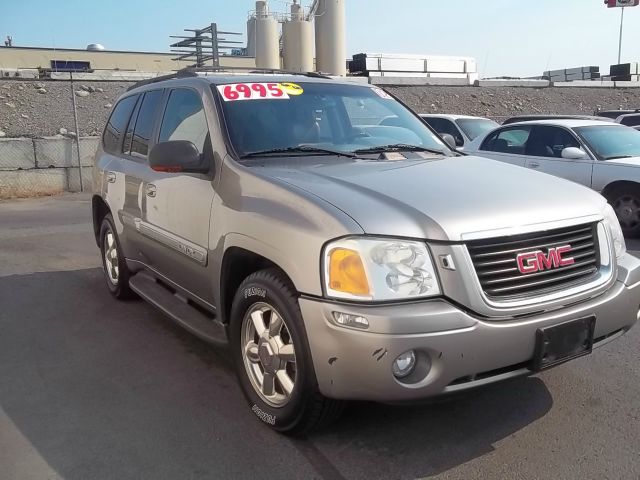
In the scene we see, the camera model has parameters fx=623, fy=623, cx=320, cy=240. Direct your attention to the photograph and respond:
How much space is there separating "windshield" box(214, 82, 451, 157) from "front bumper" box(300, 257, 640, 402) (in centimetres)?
138

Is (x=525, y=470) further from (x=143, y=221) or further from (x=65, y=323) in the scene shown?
(x=65, y=323)

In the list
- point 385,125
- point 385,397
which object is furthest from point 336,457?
point 385,125

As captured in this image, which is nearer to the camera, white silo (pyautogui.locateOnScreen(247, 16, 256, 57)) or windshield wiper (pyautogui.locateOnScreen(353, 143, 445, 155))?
windshield wiper (pyautogui.locateOnScreen(353, 143, 445, 155))

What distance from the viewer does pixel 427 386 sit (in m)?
2.68

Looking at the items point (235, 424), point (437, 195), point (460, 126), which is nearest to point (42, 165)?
point (460, 126)

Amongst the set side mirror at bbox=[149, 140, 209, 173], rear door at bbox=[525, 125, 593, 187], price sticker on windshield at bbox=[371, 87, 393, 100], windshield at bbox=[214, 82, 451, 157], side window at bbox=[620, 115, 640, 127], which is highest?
price sticker on windshield at bbox=[371, 87, 393, 100]

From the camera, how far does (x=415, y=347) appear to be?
8.54 feet

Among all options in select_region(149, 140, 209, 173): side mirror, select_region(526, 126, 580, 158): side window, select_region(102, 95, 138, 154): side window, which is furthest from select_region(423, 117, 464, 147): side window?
select_region(149, 140, 209, 173): side mirror

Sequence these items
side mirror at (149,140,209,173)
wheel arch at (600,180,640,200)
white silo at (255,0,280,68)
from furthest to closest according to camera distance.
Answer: white silo at (255,0,280,68) → wheel arch at (600,180,640,200) → side mirror at (149,140,209,173)

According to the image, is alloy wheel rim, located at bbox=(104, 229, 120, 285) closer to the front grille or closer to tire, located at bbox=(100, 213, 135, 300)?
tire, located at bbox=(100, 213, 135, 300)

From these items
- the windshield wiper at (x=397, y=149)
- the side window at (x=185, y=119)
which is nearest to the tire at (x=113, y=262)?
the side window at (x=185, y=119)

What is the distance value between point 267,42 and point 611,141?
27213 mm

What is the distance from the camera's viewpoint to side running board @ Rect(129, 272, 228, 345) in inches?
145

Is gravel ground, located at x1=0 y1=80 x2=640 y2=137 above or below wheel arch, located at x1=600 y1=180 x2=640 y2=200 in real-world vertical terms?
above
